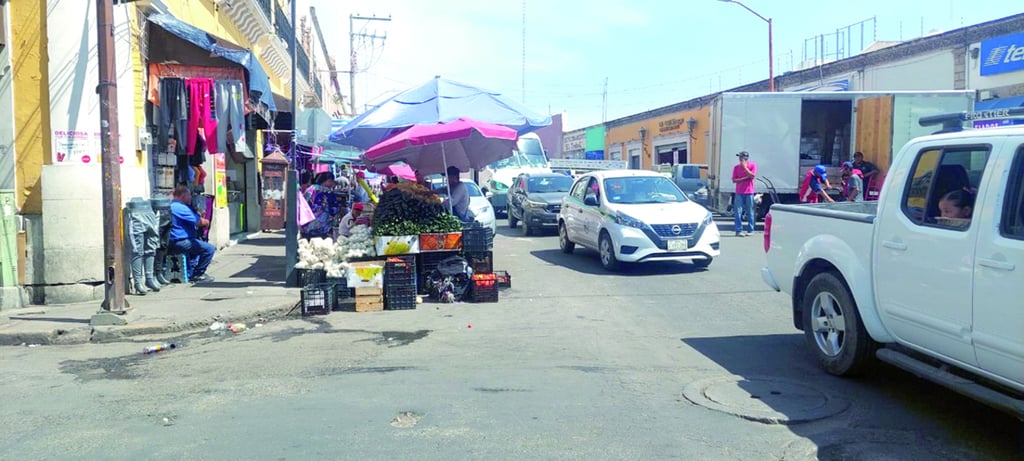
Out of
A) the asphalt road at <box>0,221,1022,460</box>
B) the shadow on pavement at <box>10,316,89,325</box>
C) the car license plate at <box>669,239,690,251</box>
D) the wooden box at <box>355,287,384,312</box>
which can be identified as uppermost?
the car license plate at <box>669,239,690,251</box>

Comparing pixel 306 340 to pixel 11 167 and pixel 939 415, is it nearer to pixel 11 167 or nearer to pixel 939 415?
pixel 11 167

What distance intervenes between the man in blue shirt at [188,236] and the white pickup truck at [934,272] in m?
8.34

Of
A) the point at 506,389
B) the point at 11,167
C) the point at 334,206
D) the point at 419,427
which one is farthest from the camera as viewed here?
the point at 334,206

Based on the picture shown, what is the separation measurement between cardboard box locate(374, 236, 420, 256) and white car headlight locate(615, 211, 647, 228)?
340 cm

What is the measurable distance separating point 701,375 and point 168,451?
3857 millimetres

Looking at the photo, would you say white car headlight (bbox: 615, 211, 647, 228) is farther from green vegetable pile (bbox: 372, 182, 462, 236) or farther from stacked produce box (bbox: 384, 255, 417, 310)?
stacked produce box (bbox: 384, 255, 417, 310)

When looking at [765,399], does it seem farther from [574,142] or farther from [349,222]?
[574,142]

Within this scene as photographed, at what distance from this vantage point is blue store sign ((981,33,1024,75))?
62.9 ft

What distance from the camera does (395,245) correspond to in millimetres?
9555

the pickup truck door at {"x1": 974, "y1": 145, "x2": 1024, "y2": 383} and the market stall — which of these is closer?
the pickup truck door at {"x1": 974, "y1": 145, "x2": 1024, "y2": 383}

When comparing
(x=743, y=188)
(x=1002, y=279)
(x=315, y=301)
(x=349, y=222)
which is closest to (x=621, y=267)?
(x=349, y=222)

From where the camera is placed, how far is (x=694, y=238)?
11.2m

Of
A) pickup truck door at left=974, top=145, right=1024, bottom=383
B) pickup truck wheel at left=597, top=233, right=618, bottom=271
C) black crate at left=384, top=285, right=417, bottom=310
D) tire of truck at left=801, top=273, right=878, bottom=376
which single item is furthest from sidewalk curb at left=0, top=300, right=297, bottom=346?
pickup truck door at left=974, top=145, right=1024, bottom=383

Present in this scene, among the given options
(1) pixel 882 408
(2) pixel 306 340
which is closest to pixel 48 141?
(2) pixel 306 340
